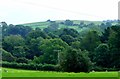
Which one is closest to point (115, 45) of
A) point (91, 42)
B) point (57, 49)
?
point (91, 42)

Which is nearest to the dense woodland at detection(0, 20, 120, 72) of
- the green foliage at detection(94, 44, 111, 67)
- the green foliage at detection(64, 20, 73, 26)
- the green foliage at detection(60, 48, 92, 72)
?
the green foliage at detection(94, 44, 111, 67)

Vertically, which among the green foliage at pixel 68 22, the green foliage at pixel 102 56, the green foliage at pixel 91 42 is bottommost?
the green foliage at pixel 102 56

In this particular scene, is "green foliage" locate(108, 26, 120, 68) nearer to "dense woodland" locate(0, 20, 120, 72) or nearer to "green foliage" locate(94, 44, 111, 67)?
"dense woodland" locate(0, 20, 120, 72)

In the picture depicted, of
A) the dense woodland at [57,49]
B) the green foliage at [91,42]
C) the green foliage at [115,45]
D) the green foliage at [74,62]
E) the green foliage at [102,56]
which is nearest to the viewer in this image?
the green foliage at [74,62]

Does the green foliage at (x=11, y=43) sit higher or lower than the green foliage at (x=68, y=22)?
lower

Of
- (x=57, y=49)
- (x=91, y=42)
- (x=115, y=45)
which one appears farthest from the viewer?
A: (x=91, y=42)

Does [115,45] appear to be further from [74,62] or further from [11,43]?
[74,62]

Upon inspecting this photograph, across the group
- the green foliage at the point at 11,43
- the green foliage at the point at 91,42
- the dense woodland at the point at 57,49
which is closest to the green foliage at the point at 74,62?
the dense woodland at the point at 57,49

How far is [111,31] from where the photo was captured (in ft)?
240

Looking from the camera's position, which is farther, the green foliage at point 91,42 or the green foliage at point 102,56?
the green foliage at point 91,42

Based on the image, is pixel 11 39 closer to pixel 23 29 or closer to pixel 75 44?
pixel 75 44

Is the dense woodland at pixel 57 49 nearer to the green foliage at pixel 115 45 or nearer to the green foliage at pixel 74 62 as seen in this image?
the green foliage at pixel 115 45

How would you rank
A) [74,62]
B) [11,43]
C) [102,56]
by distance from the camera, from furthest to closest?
[11,43]
[102,56]
[74,62]

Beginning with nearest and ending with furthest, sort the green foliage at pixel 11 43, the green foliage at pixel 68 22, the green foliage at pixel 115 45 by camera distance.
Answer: the green foliage at pixel 115 45 → the green foliage at pixel 11 43 → the green foliage at pixel 68 22
